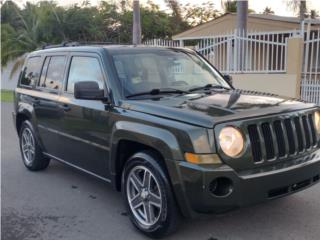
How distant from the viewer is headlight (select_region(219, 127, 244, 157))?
358 cm

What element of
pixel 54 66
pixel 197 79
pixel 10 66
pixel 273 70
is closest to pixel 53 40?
pixel 10 66

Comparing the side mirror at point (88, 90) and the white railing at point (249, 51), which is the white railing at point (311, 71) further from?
the side mirror at point (88, 90)

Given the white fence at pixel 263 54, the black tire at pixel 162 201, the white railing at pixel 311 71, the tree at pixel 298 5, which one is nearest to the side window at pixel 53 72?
the black tire at pixel 162 201

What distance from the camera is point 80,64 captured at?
5.25m

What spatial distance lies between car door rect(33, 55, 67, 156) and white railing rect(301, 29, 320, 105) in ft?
22.7

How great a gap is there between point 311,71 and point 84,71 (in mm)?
7331

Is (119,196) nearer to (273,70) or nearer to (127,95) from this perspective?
(127,95)

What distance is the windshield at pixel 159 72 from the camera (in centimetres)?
467

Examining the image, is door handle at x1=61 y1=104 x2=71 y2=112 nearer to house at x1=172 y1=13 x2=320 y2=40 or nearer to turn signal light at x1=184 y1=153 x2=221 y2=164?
turn signal light at x1=184 y1=153 x2=221 y2=164

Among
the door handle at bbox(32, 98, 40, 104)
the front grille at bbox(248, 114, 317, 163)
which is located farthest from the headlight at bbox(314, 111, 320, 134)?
the door handle at bbox(32, 98, 40, 104)

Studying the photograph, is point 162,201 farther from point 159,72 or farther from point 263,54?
point 263,54

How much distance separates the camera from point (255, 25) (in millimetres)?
18250

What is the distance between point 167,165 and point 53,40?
777 inches

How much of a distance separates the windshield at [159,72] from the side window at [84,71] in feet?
0.87
